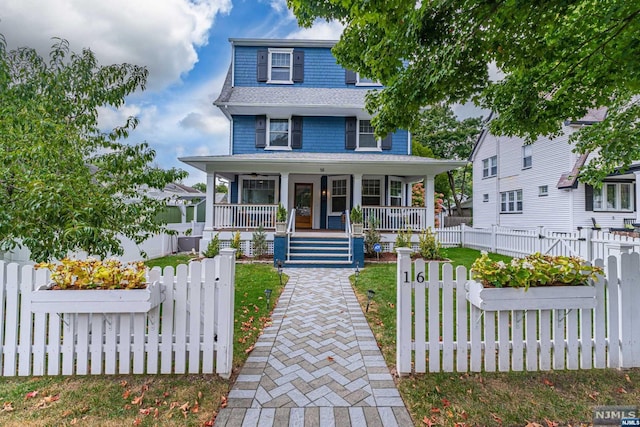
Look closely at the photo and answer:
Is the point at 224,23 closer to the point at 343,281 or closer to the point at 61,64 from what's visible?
the point at 61,64

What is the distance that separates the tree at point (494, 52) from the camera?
323cm

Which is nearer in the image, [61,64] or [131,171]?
[131,171]

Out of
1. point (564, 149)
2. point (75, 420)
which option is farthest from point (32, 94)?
point (564, 149)

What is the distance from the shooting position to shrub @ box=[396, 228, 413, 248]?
8.91 metres

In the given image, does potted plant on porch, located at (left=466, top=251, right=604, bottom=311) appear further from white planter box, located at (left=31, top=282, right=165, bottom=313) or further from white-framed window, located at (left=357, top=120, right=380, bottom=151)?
white-framed window, located at (left=357, top=120, right=380, bottom=151)

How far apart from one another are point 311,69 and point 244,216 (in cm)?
736

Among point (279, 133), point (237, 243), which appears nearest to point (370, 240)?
point (237, 243)

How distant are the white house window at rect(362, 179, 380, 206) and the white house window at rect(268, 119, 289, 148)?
3.87 meters

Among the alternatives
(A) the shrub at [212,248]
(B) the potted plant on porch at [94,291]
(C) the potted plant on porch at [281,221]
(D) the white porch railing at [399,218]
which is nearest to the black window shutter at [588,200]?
(D) the white porch railing at [399,218]

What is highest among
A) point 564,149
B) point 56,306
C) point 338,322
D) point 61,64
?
point 564,149

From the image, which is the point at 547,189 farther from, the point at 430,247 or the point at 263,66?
the point at 263,66

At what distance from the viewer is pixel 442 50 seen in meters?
3.71

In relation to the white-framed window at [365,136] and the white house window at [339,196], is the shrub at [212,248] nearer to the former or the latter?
the white house window at [339,196]

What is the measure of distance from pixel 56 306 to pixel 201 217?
58.2ft
